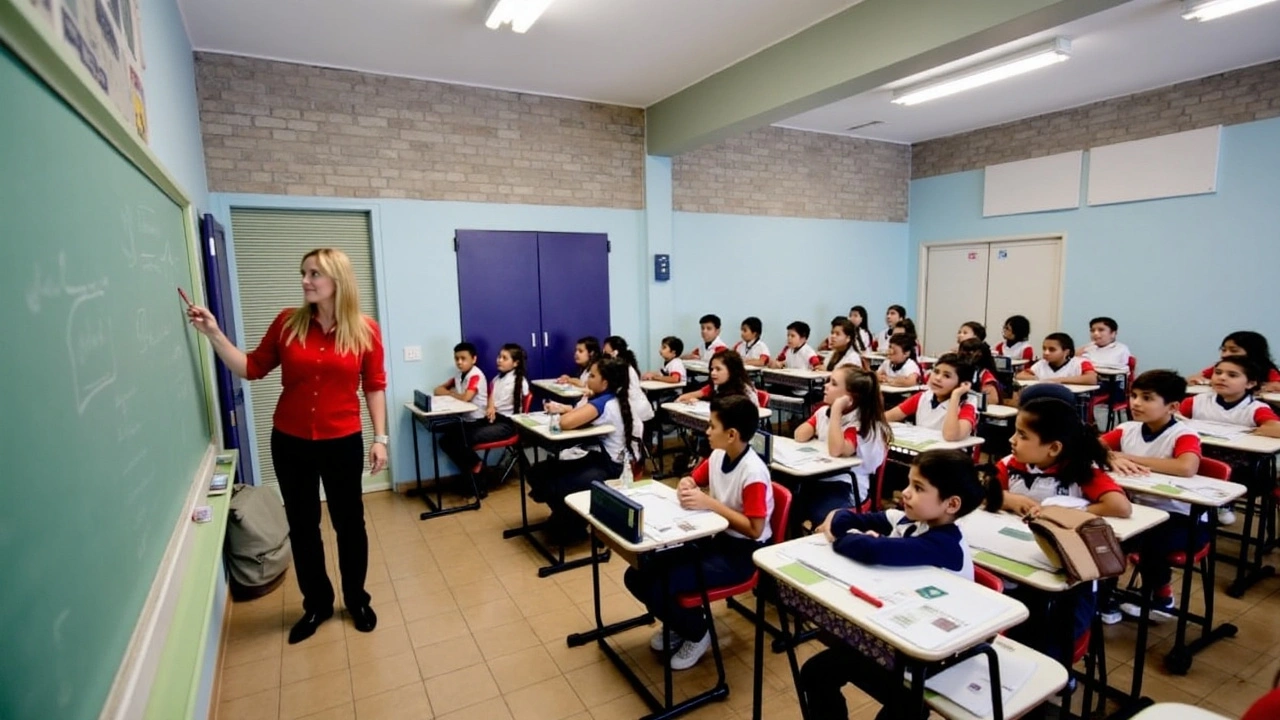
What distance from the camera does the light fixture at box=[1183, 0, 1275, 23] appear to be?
3.95 m

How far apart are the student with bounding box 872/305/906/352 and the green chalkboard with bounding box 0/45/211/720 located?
24.3ft

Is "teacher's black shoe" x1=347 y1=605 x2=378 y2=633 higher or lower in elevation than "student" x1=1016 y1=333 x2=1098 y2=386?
lower

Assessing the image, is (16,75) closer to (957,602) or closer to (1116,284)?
(957,602)

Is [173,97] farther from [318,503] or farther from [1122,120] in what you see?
[1122,120]

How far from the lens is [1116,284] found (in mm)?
6484

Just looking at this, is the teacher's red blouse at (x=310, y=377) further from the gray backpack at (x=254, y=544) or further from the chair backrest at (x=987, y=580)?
the chair backrest at (x=987, y=580)

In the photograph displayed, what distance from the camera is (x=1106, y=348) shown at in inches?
235

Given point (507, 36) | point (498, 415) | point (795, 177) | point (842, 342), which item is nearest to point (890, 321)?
Result: point (842, 342)

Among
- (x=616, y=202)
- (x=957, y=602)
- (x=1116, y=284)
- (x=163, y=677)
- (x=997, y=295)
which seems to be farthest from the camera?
(x=997, y=295)

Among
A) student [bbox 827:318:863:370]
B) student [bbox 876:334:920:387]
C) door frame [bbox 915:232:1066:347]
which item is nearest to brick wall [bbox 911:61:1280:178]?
door frame [bbox 915:232:1066:347]

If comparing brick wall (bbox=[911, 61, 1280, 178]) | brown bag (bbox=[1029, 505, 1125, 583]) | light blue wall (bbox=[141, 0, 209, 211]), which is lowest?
brown bag (bbox=[1029, 505, 1125, 583])

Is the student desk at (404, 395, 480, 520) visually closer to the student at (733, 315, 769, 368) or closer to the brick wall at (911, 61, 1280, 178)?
the student at (733, 315, 769, 368)

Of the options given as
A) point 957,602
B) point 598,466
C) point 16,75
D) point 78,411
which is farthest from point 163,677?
point 598,466

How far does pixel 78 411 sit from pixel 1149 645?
390 cm
